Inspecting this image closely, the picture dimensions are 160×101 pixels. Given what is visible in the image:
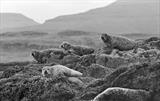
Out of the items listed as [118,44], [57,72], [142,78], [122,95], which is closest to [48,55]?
[118,44]

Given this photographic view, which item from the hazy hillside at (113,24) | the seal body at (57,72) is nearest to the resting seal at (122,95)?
the seal body at (57,72)

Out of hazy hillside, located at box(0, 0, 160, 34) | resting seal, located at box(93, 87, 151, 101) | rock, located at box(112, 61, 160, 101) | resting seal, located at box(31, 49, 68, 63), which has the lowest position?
hazy hillside, located at box(0, 0, 160, 34)

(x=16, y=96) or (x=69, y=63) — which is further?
(x=69, y=63)

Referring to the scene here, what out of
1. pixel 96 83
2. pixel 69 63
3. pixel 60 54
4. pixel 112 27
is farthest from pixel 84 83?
pixel 112 27

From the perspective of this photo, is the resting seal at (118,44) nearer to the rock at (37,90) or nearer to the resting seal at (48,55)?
the resting seal at (48,55)

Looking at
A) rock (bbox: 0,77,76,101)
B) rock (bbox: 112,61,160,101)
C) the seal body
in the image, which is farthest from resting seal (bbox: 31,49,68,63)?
rock (bbox: 112,61,160,101)

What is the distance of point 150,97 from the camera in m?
11.3

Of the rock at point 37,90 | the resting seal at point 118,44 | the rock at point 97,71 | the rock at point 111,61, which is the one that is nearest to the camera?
the rock at point 37,90

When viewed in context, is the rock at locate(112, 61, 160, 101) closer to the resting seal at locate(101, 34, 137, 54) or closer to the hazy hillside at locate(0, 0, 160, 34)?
the resting seal at locate(101, 34, 137, 54)

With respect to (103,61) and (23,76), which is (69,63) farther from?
(23,76)

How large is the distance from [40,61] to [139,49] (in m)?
6.04

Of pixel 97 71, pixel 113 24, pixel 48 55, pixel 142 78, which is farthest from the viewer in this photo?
pixel 113 24

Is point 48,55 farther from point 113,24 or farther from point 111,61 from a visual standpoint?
point 113,24

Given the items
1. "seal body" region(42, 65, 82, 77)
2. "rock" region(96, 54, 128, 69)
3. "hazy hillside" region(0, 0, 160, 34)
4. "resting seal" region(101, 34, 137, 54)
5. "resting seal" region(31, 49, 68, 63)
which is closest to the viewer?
"seal body" region(42, 65, 82, 77)
